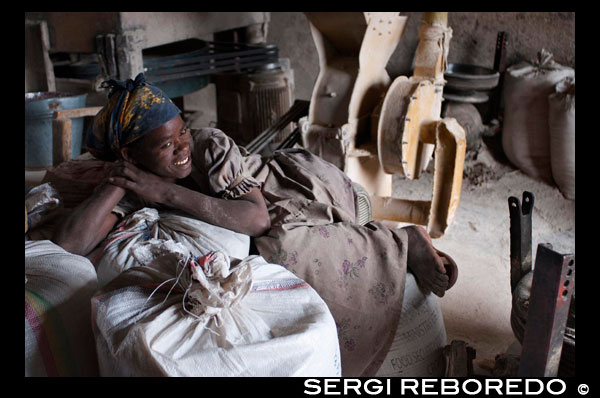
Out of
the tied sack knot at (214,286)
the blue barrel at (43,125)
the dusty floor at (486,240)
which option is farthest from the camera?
the blue barrel at (43,125)

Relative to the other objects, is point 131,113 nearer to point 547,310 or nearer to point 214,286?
point 214,286

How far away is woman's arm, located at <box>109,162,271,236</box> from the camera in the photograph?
6.21 feet

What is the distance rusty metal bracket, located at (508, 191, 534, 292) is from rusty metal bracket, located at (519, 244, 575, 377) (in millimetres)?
624

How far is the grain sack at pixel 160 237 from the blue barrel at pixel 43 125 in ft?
7.18

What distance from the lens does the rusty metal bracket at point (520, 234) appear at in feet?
5.97

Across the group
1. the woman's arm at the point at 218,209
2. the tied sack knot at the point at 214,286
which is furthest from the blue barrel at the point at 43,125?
the tied sack knot at the point at 214,286

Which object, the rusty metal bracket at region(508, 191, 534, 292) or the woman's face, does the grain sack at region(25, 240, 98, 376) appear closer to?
the woman's face

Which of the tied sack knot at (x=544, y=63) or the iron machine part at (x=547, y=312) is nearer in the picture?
the iron machine part at (x=547, y=312)

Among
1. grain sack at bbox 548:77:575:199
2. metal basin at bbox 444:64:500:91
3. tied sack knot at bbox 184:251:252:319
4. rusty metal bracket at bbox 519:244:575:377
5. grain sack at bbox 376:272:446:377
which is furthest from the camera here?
metal basin at bbox 444:64:500:91

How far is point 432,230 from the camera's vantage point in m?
3.10

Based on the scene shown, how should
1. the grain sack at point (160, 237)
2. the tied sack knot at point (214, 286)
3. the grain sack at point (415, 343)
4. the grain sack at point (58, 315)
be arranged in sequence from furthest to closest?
1. the grain sack at point (415, 343)
2. the grain sack at point (160, 237)
3. the grain sack at point (58, 315)
4. the tied sack knot at point (214, 286)

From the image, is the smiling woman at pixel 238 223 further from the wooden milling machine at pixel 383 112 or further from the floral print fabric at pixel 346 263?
the wooden milling machine at pixel 383 112

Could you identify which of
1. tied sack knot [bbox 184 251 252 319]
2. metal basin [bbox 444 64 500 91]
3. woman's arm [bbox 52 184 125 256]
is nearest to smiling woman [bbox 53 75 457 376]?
woman's arm [bbox 52 184 125 256]
